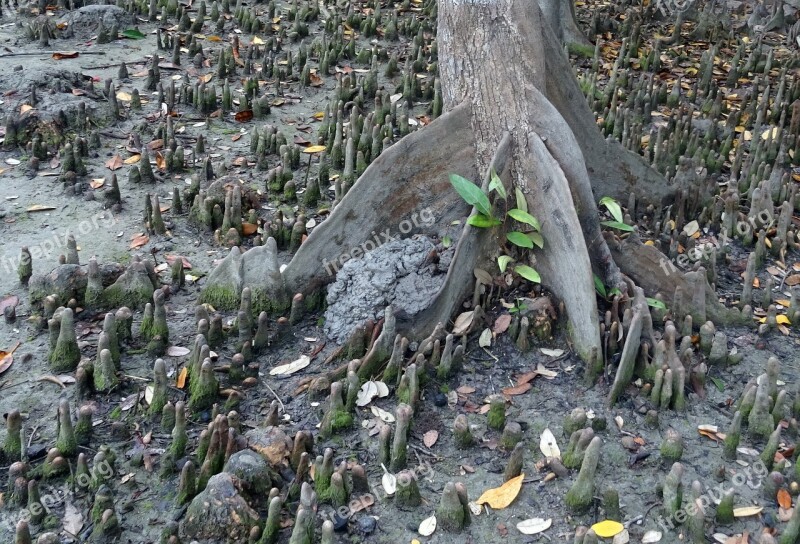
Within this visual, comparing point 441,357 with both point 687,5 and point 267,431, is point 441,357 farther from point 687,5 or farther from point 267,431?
point 687,5

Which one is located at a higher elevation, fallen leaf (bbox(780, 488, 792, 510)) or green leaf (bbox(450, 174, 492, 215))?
green leaf (bbox(450, 174, 492, 215))

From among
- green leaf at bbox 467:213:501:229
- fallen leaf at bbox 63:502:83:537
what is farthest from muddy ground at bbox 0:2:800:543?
green leaf at bbox 467:213:501:229

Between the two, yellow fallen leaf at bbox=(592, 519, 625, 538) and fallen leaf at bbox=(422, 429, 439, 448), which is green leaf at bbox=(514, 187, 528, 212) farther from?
Answer: yellow fallen leaf at bbox=(592, 519, 625, 538)

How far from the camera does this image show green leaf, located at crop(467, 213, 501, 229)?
14.2ft

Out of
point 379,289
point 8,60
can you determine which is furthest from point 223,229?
point 8,60

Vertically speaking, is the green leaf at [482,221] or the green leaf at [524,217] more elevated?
the green leaf at [524,217]

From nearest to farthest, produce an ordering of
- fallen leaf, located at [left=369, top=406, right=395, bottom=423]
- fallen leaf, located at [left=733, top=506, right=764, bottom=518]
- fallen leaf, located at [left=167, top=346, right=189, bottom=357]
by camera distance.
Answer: fallen leaf, located at [left=733, top=506, right=764, bottom=518]
fallen leaf, located at [left=369, top=406, right=395, bottom=423]
fallen leaf, located at [left=167, top=346, right=189, bottom=357]

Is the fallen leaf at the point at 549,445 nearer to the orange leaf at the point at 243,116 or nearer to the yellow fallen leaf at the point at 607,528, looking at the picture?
the yellow fallen leaf at the point at 607,528

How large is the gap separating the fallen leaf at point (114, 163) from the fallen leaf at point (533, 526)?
13.5ft

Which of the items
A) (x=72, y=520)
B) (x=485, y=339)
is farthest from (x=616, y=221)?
(x=72, y=520)

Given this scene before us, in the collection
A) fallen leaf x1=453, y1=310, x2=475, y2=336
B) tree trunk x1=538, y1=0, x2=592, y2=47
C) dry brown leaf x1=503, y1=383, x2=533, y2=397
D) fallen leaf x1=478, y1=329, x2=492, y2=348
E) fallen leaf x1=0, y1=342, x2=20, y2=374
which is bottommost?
fallen leaf x1=0, y1=342, x2=20, y2=374

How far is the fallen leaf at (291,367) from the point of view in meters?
4.25

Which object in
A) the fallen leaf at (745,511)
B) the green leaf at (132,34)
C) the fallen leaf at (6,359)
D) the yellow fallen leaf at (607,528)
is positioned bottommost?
the fallen leaf at (6,359)

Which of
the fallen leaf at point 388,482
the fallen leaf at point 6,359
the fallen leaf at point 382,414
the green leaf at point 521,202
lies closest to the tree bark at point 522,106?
the green leaf at point 521,202
